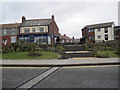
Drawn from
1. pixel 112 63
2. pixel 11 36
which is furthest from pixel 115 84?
pixel 11 36

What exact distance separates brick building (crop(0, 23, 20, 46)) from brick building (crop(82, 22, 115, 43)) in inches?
1059

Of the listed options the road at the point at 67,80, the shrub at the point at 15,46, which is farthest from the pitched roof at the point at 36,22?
the road at the point at 67,80

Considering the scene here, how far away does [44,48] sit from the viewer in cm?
2109

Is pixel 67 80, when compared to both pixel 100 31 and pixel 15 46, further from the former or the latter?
pixel 100 31

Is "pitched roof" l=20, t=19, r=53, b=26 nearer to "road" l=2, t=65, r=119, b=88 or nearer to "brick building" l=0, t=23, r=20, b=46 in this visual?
"brick building" l=0, t=23, r=20, b=46

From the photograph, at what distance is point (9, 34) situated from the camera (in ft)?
163

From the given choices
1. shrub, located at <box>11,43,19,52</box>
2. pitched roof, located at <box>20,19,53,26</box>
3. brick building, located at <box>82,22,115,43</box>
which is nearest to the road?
shrub, located at <box>11,43,19,52</box>

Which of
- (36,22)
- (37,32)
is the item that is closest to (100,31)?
(36,22)

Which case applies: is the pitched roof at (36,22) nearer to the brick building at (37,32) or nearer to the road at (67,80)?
the brick building at (37,32)

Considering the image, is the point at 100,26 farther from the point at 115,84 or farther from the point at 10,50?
the point at 115,84

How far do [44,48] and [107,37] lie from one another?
42735mm

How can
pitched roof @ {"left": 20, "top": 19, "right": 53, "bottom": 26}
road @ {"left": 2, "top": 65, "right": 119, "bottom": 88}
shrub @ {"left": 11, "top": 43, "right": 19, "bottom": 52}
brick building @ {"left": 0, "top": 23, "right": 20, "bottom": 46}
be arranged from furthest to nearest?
1. brick building @ {"left": 0, "top": 23, "right": 20, "bottom": 46}
2. pitched roof @ {"left": 20, "top": 19, "right": 53, "bottom": 26}
3. shrub @ {"left": 11, "top": 43, "right": 19, "bottom": 52}
4. road @ {"left": 2, "top": 65, "right": 119, "bottom": 88}

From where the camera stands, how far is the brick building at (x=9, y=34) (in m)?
49.0

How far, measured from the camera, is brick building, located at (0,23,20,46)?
49.0 meters
